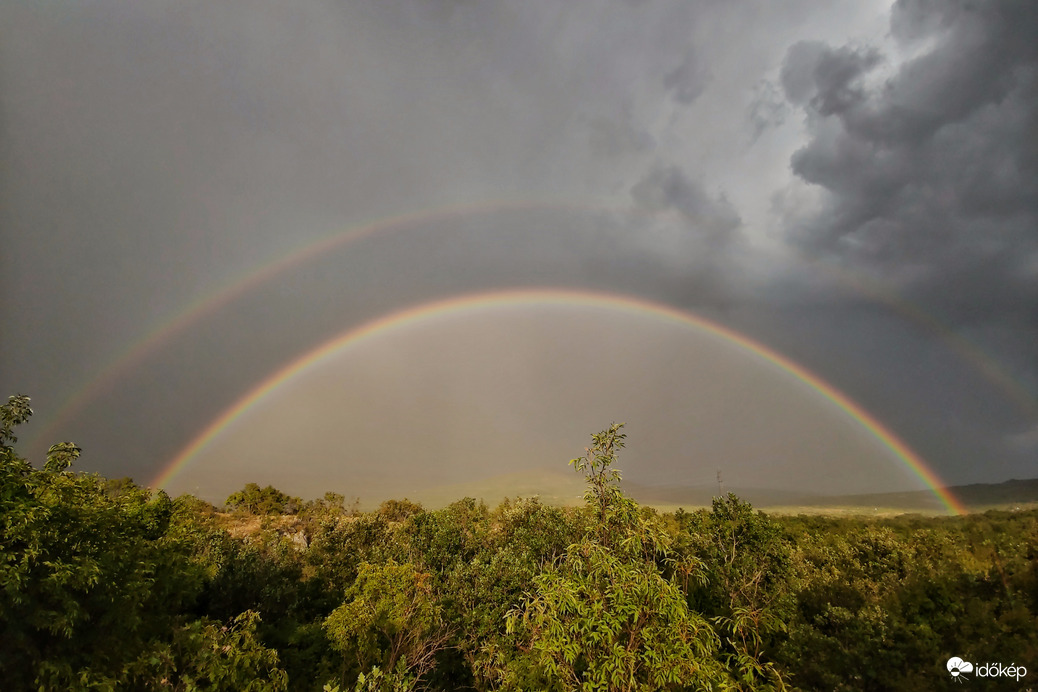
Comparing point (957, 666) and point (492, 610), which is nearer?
point (957, 666)

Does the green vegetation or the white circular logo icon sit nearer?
the green vegetation

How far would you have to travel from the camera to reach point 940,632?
1825cm

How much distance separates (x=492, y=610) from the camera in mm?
29000

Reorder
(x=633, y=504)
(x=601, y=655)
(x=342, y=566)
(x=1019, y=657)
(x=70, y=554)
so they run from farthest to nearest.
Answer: (x=342, y=566)
(x=1019, y=657)
(x=70, y=554)
(x=633, y=504)
(x=601, y=655)

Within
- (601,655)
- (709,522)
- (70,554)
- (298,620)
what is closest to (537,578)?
(601,655)

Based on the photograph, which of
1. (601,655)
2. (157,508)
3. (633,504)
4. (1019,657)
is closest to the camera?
(601,655)

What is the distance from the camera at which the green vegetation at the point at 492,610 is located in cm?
810

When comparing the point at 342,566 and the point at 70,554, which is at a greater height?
the point at 70,554

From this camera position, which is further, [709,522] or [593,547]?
[709,522]

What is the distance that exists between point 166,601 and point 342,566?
2347cm

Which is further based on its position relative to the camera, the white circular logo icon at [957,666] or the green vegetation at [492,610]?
the white circular logo icon at [957,666]

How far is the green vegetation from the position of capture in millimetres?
8102

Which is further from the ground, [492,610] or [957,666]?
[957,666]

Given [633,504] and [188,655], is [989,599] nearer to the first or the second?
[633,504]
